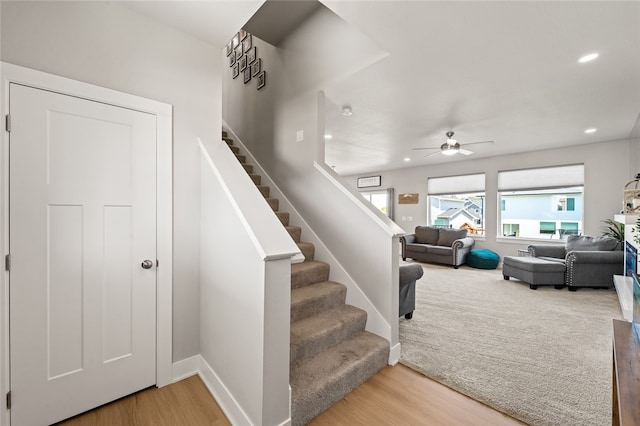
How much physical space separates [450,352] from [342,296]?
110cm

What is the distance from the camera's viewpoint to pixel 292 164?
324cm

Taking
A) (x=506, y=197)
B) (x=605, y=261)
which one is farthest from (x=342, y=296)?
(x=506, y=197)

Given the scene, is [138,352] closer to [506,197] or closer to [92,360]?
[92,360]

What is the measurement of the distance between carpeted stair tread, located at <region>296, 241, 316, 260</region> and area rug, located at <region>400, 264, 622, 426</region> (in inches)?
49.6

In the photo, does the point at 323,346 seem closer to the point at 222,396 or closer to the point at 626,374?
the point at 222,396

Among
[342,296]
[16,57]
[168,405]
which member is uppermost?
[16,57]

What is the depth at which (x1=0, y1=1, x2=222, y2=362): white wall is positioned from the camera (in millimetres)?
1507

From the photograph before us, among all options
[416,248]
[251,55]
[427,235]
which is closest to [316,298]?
[251,55]

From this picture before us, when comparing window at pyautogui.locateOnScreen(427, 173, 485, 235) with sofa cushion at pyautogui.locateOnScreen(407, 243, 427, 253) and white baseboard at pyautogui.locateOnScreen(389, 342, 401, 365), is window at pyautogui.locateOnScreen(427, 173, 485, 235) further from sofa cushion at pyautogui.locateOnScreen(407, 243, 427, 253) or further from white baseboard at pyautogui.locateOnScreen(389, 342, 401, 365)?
white baseboard at pyautogui.locateOnScreen(389, 342, 401, 365)

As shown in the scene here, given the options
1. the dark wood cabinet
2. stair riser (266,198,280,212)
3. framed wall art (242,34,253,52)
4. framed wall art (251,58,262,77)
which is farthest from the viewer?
framed wall art (242,34,253,52)

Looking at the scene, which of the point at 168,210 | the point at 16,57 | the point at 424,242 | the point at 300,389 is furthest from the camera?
the point at 424,242

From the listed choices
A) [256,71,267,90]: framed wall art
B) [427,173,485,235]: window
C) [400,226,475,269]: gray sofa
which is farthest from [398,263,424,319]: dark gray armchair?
[427,173,485,235]: window

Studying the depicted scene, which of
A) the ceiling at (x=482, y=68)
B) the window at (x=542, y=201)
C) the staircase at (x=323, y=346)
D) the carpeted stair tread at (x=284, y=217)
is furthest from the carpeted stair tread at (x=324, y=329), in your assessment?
the window at (x=542, y=201)

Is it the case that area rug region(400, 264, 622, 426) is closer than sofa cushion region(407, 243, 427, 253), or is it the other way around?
area rug region(400, 264, 622, 426)
